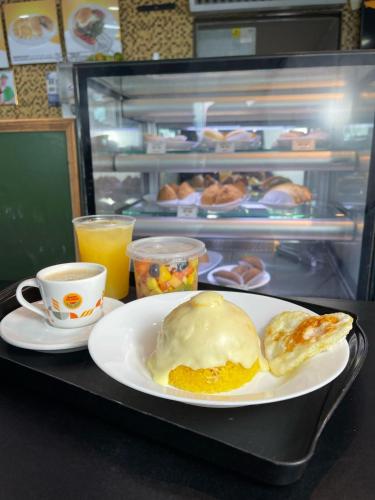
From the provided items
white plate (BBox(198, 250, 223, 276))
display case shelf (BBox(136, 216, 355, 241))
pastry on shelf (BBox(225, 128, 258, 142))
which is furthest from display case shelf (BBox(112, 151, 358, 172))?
white plate (BBox(198, 250, 223, 276))

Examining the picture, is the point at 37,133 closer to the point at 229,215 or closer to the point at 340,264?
the point at 229,215

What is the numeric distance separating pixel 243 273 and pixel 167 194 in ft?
1.71

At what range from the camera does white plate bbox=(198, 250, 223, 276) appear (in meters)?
1.92

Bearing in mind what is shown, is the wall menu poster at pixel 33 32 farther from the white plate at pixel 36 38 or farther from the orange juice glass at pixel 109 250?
the orange juice glass at pixel 109 250

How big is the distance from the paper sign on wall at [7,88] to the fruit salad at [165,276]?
268 centimetres

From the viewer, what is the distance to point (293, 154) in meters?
1.69

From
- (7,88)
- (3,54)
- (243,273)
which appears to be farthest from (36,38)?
(243,273)

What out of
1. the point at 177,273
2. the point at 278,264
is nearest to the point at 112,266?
the point at 177,273

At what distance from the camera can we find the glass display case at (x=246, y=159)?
1632 mm

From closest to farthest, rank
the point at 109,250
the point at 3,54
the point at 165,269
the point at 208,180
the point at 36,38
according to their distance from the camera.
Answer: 1. the point at 165,269
2. the point at 109,250
3. the point at 208,180
4. the point at 36,38
5. the point at 3,54

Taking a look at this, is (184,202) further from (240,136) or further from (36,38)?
(36,38)

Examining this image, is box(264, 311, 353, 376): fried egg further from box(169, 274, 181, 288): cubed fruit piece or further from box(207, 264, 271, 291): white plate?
box(207, 264, 271, 291): white plate

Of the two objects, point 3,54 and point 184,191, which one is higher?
point 3,54

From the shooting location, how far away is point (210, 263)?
6.44 feet
